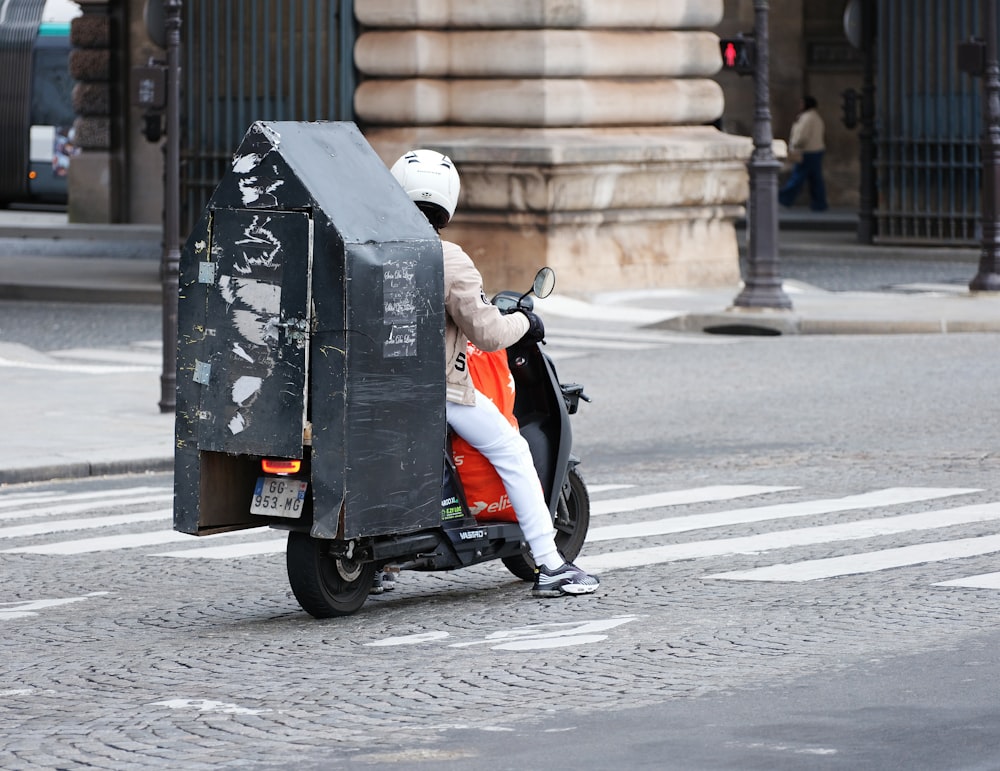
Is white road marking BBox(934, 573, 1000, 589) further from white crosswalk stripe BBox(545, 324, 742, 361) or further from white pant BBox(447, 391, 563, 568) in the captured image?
white crosswalk stripe BBox(545, 324, 742, 361)

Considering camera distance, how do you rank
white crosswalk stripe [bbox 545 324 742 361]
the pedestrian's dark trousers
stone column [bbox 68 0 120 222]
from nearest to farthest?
white crosswalk stripe [bbox 545 324 742 361]
stone column [bbox 68 0 120 222]
the pedestrian's dark trousers

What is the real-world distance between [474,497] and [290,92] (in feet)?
54.1

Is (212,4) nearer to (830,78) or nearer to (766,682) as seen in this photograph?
(830,78)

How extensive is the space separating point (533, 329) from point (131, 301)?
616 inches

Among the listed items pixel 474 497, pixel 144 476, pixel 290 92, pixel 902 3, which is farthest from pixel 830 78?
pixel 474 497

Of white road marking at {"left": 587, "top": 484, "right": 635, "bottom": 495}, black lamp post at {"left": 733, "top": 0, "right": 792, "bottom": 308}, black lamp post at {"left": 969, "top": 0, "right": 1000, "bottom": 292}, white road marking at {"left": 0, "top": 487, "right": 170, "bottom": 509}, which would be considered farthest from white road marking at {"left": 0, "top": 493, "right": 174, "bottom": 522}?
black lamp post at {"left": 969, "top": 0, "right": 1000, "bottom": 292}

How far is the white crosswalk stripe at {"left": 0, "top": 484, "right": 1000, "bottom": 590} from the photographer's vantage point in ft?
29.6

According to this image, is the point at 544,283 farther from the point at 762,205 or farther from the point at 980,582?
the point at 762,205

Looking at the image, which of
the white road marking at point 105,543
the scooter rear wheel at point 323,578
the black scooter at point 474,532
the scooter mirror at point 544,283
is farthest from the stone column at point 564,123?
the scooter rear wheel at point 323,578

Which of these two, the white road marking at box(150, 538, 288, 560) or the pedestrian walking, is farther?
the pedestrian walking

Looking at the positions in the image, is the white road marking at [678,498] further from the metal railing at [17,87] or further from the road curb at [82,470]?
the metal railing at [17,87]

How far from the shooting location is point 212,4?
2470 cm

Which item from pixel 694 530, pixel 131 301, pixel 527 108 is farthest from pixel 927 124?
pixel 694 530

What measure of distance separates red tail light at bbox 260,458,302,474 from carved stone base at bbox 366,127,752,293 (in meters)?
14.0
